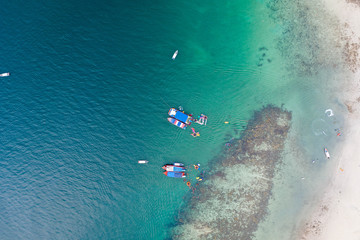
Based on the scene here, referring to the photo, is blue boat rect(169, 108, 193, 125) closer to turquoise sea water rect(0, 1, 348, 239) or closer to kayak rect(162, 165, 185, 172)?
turquoise sea water rect(0, 1, 348, 239)

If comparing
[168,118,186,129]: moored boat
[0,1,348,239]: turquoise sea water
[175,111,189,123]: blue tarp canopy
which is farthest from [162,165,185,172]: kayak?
[175,111,189,123]: blue tarp canopy

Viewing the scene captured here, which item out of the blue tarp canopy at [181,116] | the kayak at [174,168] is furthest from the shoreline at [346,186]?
the blue tarp canopy at [181,116]

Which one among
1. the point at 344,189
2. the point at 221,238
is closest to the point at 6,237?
the point at 221,238

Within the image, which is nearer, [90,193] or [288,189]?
[288,189]

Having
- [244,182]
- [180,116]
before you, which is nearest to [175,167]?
[180,116]

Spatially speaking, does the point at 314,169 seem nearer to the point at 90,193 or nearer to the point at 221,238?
the point at 221,238

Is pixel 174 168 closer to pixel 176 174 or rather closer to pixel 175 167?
pixel 175 167

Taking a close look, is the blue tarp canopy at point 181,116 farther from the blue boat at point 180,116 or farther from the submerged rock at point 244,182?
the submerged rock at point 244,182
